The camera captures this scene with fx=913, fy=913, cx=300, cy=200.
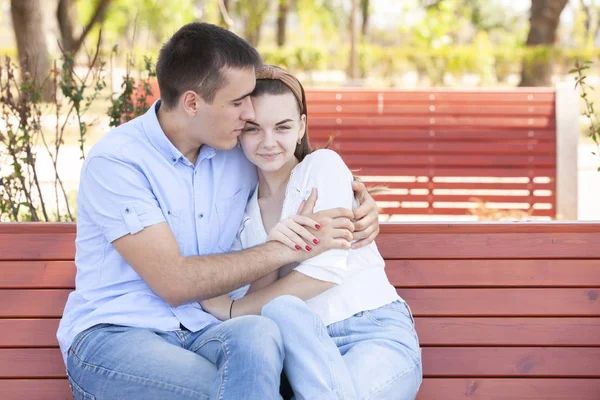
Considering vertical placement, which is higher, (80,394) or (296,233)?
(296,233)

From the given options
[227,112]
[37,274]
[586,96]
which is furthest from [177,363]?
[586,96]

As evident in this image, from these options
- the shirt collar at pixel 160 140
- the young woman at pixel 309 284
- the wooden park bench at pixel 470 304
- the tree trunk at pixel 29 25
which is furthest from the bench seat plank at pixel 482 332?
the tree trunk at pixel 29 25

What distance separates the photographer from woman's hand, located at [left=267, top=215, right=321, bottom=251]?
10.6 feet

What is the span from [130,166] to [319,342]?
898 millimetres

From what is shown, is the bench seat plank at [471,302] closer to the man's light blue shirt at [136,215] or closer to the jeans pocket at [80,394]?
the man's light blue shirt at [136,215]

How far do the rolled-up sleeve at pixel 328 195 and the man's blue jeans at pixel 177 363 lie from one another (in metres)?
0.36

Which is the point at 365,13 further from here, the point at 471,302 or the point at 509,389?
the point at 509,389

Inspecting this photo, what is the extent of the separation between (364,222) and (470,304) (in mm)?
612

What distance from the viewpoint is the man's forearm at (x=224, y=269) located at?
310 cm

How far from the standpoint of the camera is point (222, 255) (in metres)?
3.19

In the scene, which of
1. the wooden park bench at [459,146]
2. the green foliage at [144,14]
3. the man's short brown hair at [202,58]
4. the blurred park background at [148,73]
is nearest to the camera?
the man's short brown hair at [202,58]

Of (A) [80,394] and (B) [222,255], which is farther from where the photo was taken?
(B) [222,255]

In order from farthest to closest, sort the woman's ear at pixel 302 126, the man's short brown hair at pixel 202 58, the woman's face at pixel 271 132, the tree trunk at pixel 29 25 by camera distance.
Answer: the tree trunk at pixel 29 25, the woman's ear at pixel 302 126, the woman's face at pixel 271 132, the man's short brown hair at pixel 202 58

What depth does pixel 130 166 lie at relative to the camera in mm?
3156
